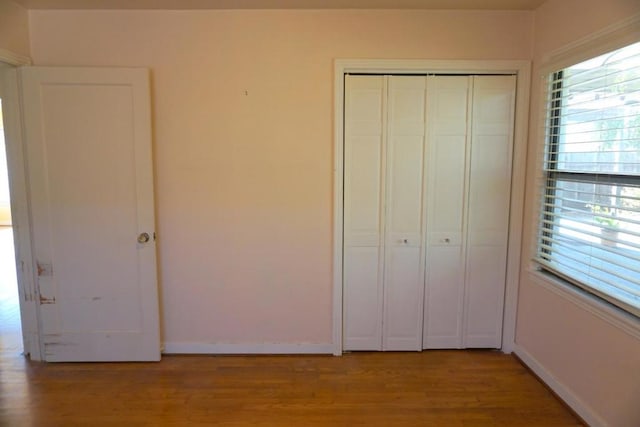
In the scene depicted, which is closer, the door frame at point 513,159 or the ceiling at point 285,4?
the ceiling at point 285,4

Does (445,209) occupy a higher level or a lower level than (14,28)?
lower

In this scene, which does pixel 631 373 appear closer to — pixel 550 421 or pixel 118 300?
pixel 550 421

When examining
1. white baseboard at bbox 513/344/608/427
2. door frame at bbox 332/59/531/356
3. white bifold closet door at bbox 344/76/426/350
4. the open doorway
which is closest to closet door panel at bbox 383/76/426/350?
white bifold closet door at bbox 344/76/426/350

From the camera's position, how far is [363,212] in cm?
285

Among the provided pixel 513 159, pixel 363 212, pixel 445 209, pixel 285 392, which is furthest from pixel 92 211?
pixel 513 159

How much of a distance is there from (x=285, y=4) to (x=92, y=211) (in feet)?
6.57

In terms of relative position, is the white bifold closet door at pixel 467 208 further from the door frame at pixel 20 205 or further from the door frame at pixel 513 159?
the door frame at pixel 20 205

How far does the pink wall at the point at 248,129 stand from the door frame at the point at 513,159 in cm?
6

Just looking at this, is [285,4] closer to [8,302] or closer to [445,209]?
[445,209]

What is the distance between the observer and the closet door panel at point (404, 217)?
276cm

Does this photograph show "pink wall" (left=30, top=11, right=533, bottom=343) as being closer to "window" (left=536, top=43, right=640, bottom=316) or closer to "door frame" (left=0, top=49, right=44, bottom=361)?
"door frame" (left=0, top=49, right=44, bottom=361)

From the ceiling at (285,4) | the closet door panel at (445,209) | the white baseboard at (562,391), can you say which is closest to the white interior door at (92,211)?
the ceiling at (285,4)

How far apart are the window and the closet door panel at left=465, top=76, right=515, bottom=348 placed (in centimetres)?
28

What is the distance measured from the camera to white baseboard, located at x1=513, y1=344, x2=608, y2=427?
212cm
